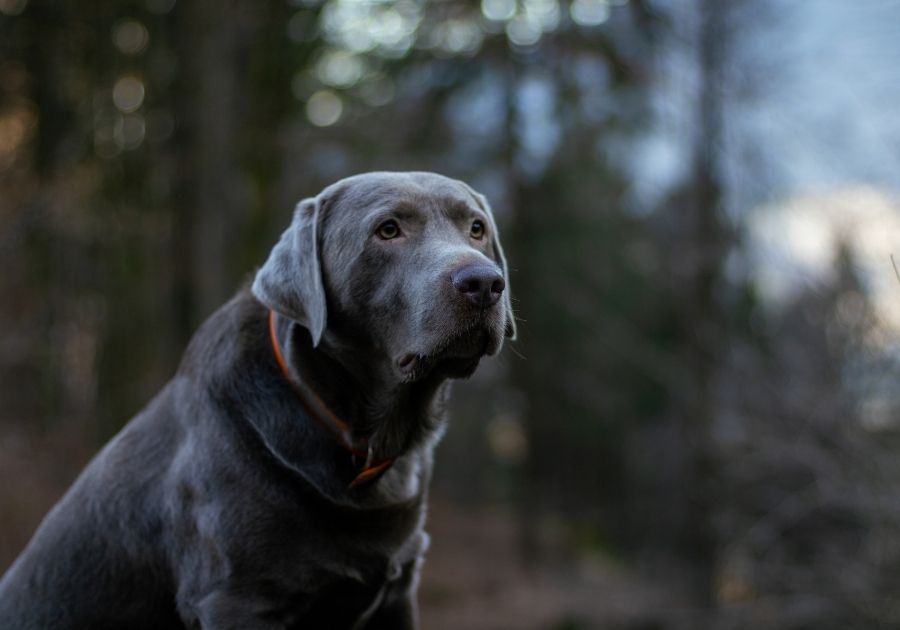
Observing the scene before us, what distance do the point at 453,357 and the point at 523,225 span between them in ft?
56.4

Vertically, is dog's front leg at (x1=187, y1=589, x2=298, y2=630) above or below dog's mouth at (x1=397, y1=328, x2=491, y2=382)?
below

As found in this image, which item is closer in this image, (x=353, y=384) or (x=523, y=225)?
(x=353, y=384)

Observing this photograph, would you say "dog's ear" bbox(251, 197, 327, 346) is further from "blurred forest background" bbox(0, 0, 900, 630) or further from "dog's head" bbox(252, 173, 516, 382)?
"blurred forest background" bbox(0, 0, 900, 630)

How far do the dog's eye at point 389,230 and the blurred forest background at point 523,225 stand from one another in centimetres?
430

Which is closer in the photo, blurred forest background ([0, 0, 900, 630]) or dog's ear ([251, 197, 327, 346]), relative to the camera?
dog's ear ([251, 197, 327, 346])

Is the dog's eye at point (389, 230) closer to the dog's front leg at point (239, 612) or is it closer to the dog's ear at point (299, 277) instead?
the dog's ear at point (299, 277)

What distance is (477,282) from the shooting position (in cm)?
314

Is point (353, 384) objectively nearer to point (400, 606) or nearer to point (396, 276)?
point (396, 276)

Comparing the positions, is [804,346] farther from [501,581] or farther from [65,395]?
[501,581]

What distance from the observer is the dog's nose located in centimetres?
314

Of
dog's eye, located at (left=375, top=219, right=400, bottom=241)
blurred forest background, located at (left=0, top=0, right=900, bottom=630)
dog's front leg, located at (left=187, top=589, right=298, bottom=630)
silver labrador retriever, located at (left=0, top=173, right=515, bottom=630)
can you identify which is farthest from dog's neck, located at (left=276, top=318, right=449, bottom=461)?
blurred forest background, located at (left=0, top=0, right=900, bottom=630)

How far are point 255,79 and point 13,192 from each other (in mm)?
3317

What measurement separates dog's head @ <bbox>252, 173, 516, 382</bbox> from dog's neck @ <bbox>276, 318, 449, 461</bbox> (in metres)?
0.05

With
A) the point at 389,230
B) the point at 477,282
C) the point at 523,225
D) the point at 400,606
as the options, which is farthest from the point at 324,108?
the point at 477,282
